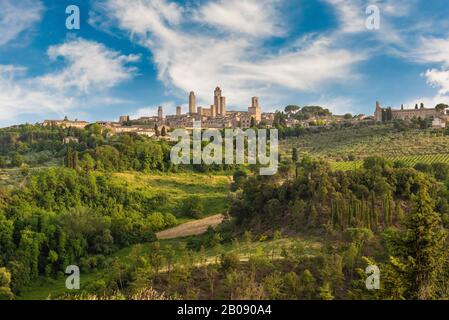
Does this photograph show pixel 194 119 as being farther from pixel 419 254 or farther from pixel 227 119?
pixel 419 254

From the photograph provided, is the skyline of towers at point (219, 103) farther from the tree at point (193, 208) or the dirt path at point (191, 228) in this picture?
the dirt path at point (191, 228)

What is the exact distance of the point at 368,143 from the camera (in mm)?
69375

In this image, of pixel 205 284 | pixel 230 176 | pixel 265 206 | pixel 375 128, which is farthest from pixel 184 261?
pixel 375 128

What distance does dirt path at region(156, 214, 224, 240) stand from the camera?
1528 inches

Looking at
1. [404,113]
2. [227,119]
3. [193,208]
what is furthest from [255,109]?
[193,208]

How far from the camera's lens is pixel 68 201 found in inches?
1746

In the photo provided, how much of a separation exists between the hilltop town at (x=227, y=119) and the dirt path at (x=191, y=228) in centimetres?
3910

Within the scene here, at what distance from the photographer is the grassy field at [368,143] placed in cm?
6006

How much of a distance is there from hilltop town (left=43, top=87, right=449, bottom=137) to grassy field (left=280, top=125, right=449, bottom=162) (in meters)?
9.03

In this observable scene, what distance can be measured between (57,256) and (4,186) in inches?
540

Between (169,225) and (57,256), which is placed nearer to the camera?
(57,256)
